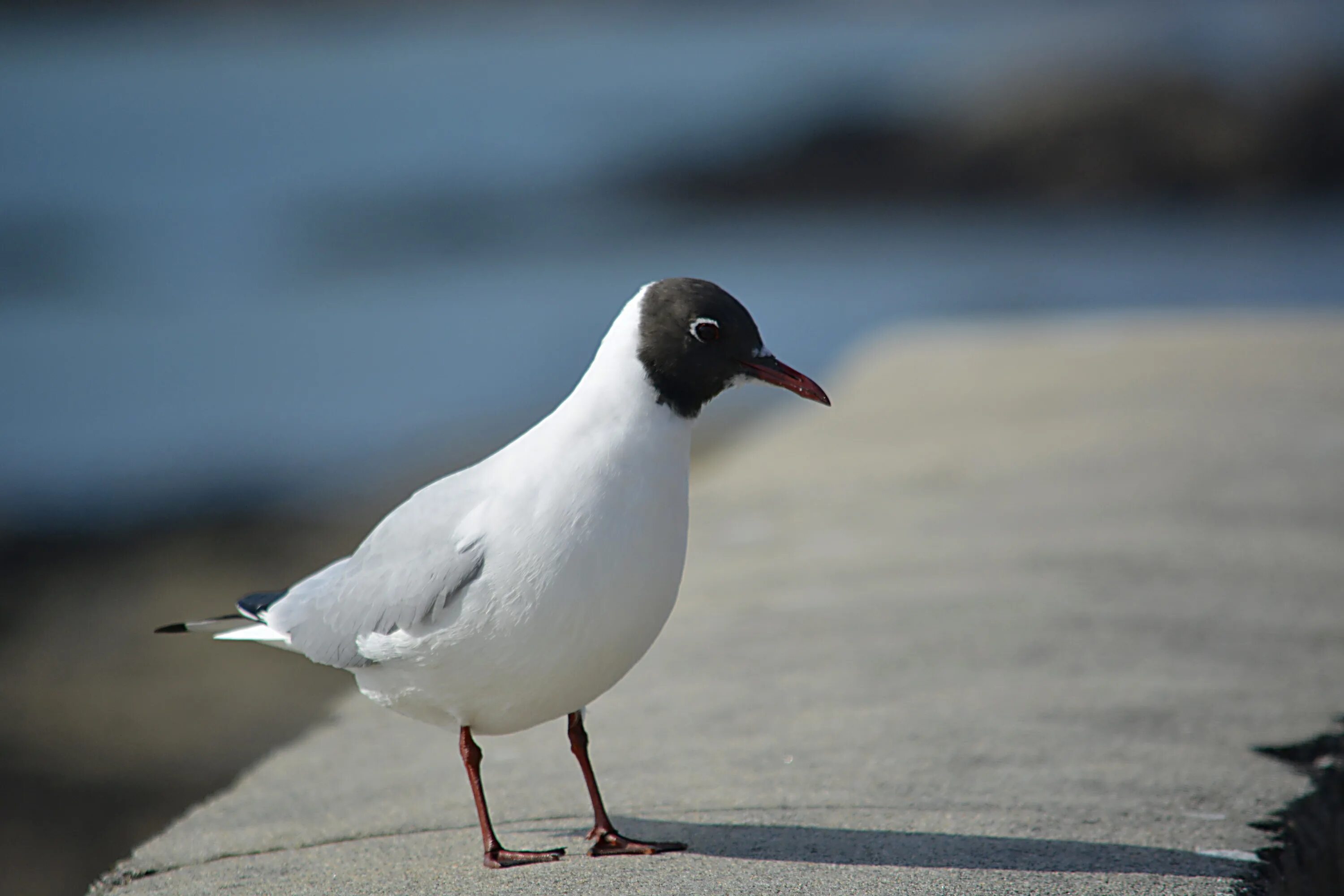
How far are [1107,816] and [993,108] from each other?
26.4 m

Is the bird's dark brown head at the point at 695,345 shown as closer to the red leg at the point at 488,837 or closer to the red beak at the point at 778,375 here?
the red beak at the point at 778,375

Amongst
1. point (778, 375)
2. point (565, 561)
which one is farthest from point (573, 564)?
point (778, 375)

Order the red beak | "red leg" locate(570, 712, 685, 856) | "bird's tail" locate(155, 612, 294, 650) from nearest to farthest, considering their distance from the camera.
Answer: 1. the red beak
2. "red leg" locate(570, 712, 685, 856)
3. "bird's tail" locate(155, 612, 294, 650)

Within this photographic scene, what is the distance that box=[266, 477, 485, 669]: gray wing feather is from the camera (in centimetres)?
292

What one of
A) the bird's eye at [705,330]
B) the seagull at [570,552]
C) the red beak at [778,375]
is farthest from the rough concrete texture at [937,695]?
the bird's eye at [705,330]

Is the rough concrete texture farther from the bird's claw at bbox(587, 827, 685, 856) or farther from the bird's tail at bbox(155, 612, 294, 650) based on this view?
the bird's tail at bbox(155, 612, 294, 650)

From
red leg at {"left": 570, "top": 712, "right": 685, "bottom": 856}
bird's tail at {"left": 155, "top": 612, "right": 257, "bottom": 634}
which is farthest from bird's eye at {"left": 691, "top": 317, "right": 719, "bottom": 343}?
bird's tail at {"left": 155, "top": 612, "right": 257, "bottom": 634}

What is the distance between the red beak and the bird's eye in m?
0.09

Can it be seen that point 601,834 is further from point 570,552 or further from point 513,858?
point 570,552

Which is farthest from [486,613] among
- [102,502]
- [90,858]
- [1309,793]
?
[102,502]

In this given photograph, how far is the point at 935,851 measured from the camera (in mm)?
3029

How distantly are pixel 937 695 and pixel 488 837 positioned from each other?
A: 5.78ft

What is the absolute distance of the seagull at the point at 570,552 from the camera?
2828 millimetres

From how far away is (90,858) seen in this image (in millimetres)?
5301
